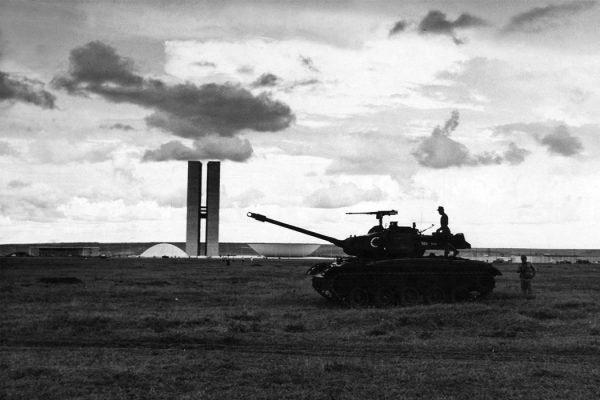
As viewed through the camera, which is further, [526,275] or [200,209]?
[200,209]

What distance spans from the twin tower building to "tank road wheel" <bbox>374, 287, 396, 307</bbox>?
88005 millimetres

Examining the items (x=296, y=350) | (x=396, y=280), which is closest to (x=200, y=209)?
(x=396, y=280)

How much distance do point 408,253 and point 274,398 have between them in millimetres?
14874

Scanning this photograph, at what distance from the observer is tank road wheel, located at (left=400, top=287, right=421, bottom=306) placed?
22797 mm

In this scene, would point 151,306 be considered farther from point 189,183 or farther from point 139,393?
point 189,183

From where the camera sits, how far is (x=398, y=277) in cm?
2284

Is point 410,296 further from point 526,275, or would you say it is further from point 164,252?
point 164,252

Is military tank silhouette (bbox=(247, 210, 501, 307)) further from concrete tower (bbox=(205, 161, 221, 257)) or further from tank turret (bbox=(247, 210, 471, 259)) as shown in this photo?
concrete tower (bbox=(205, 161, 221, 257))

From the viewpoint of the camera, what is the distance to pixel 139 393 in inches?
389

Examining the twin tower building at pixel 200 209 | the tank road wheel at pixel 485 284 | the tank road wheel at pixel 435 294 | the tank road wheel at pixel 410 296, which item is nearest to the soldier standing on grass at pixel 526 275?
the tank road wheel at pixel 485 284

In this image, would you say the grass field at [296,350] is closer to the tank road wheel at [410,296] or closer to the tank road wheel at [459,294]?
the tank road wheel at [459,294]

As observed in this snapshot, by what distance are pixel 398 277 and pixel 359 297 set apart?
5.00ft

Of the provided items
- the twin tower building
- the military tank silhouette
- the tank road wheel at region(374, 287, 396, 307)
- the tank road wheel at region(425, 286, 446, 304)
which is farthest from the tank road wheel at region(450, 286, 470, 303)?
the twin tower building

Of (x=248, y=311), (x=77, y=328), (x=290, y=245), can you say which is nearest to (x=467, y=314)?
(x=248, y=311)
